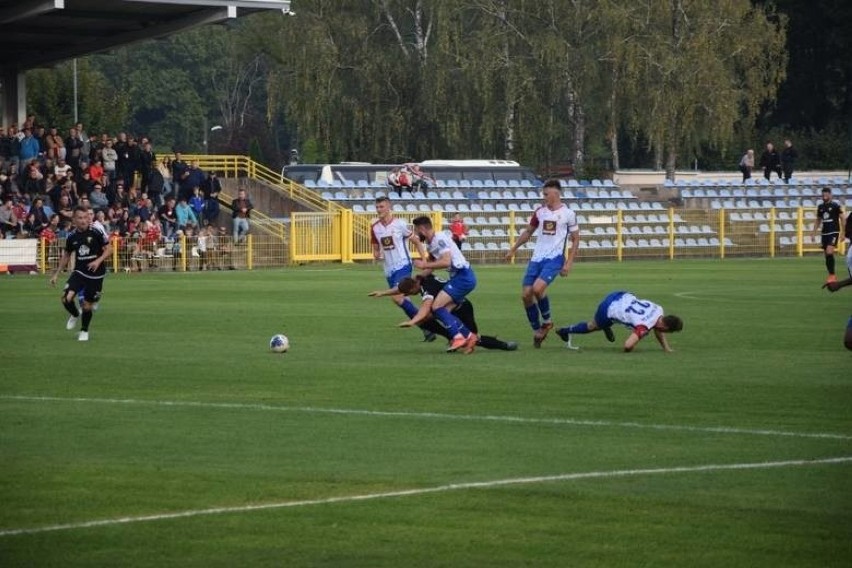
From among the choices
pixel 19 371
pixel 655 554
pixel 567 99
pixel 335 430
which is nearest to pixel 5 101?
pixel 567 99

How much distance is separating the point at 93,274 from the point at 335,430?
10.2 m

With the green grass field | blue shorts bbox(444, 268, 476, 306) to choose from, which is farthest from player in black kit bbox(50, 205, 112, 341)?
blue shorts bbox(444, 268, 476, 306)

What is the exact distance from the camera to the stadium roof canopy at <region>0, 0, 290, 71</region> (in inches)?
1702

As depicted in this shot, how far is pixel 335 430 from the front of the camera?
39.3 ft

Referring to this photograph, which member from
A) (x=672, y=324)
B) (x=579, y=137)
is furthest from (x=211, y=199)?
(x=672, y=324)

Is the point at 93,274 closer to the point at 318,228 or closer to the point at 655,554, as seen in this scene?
the point at 655,554

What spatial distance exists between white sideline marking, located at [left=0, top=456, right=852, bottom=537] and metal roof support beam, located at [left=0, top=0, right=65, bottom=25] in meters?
33.0

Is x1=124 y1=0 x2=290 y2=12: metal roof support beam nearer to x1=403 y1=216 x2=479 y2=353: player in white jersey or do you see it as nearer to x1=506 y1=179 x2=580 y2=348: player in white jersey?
x1=506 y1=179 x2=580 y2=348: player in white jersey

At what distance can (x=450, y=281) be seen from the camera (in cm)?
1831

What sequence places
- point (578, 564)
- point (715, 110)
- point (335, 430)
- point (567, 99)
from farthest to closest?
point (567, 99) < point (715, 110) < point (335, 430) < point (578, 564)

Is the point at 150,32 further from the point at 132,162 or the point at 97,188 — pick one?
the point at 97,188

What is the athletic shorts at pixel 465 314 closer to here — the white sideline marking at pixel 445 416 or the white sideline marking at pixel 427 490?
the white sideline marking at pixel 445 416

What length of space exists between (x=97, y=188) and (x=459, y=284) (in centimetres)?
2785

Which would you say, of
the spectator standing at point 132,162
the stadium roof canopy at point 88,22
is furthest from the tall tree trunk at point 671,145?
the spectator standing at point 132,162
